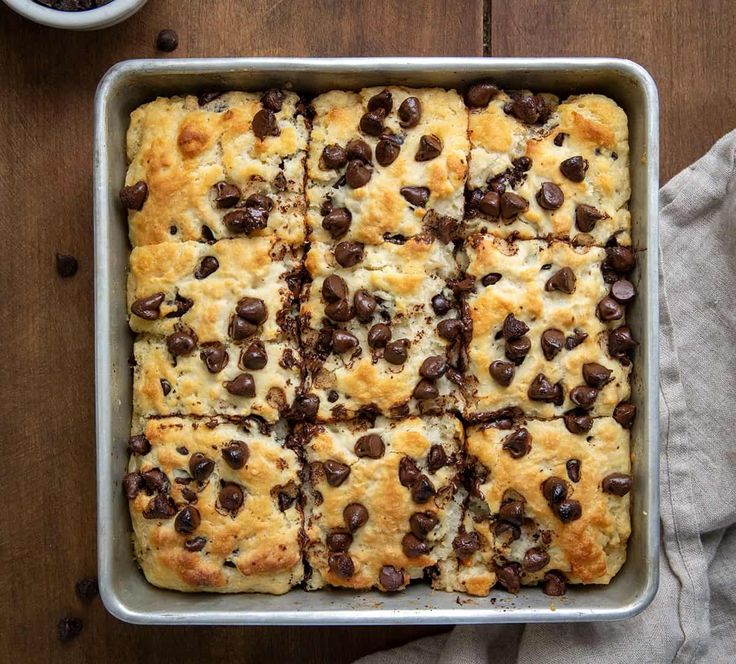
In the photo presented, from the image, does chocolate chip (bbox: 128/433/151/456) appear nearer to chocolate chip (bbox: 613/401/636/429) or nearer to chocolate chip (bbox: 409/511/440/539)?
chocolate chip (bbox: 409/511/440/539)

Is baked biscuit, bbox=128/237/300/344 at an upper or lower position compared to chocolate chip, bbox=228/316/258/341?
upper

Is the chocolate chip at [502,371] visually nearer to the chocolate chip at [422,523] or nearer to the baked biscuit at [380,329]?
the baked biscuit at [380,329]

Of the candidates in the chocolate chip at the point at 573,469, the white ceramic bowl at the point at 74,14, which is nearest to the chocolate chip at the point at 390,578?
the chocolate chip at the point at 573,469

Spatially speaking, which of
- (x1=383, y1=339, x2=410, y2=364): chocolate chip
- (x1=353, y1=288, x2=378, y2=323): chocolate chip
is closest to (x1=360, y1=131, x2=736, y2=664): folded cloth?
(x1=383, y1=339, x2=410, y2=364): chocolate chip

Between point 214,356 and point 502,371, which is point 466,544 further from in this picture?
point 214,356

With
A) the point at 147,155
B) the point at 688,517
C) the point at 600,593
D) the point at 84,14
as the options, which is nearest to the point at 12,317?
the point at 147,155
